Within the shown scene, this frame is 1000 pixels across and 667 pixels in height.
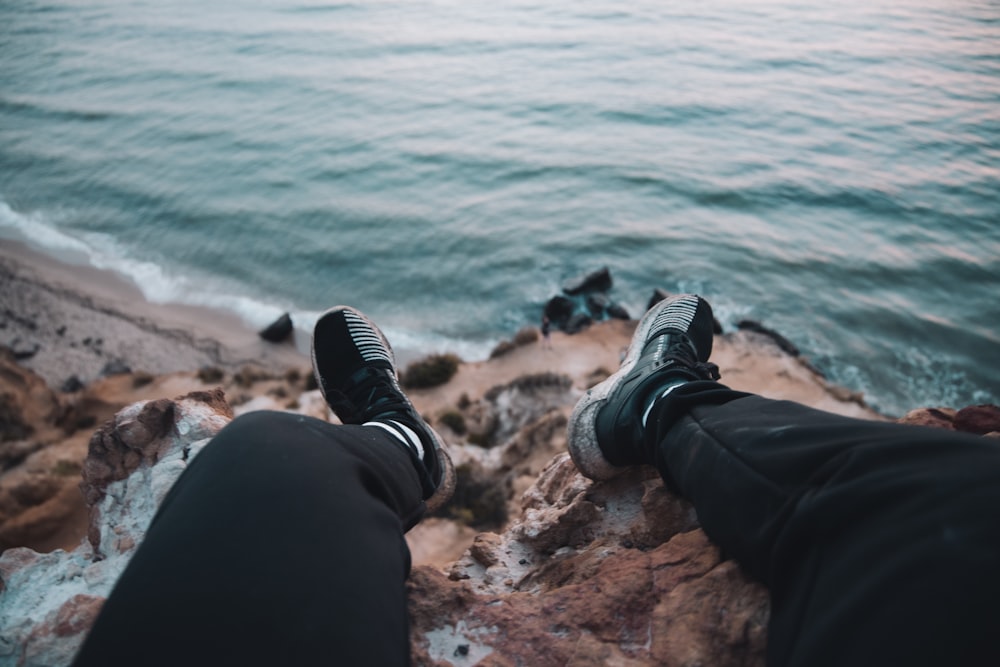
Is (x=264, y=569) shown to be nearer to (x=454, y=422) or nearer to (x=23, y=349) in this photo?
(x=454, y=422)

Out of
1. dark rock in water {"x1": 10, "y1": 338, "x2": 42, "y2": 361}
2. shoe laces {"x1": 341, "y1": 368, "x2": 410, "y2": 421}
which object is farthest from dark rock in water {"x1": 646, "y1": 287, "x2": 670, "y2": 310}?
dark rock in water {"x1": 10, "y1": 338, "x2": 42, "y2": 361}

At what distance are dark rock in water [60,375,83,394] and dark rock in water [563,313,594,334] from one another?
650 cm

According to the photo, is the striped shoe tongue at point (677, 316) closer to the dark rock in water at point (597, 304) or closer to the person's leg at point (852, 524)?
the person's leg at point (852, 524)

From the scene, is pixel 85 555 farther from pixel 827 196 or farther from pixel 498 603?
pixel 827 196

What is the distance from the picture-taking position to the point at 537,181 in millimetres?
12891

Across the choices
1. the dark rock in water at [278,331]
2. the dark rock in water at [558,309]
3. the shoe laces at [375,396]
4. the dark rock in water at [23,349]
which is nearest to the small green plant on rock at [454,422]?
the shoe laces at [375,396]

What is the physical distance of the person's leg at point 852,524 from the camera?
809 millimetres

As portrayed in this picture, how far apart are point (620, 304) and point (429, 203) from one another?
5.23 metres

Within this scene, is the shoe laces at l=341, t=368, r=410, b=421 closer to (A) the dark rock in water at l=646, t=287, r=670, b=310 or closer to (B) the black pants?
(B) the black pants

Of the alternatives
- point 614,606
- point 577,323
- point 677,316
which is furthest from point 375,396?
point 577,323

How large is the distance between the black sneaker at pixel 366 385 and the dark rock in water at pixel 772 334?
6724 millimetres

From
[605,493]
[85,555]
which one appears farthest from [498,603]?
[85,555]

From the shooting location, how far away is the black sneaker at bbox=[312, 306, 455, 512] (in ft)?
7.47

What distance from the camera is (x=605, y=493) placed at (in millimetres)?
2252
